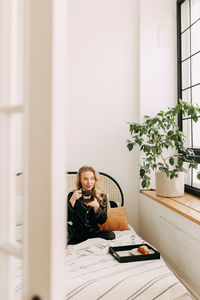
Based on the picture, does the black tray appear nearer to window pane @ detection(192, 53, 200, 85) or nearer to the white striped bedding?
the white striped bedding

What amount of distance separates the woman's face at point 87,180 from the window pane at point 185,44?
1.69 meters

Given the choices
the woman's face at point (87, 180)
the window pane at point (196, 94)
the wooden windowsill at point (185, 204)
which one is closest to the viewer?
the wooden windowsill at point (185, 204)

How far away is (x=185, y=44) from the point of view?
3.20 meters

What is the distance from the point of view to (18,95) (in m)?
0.84

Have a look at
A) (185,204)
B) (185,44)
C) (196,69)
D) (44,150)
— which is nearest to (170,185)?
(185,204)

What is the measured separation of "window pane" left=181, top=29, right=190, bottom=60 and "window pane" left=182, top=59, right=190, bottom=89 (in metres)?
0.08

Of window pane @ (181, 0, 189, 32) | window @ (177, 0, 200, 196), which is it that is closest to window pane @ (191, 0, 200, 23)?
window @ (177, 0, 200, 196)

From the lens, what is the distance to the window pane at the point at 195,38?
2943 mm

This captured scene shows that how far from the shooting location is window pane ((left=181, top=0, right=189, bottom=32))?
315 cm

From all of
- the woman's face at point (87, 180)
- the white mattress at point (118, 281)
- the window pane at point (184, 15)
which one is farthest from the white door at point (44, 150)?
the window pane at point (184, 15)

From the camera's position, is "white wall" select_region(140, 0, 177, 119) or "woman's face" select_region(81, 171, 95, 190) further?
"white wall" select_region(140, 0, 177, 119)

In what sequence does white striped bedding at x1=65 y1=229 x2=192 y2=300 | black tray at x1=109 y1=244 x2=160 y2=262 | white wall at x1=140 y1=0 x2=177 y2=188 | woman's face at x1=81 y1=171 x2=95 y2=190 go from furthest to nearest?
white wall at x1=140 y1=0 x2=177 y2=188
woman's face at x1=81 y1=171 x2=95 y2=190
black tray at x1=109 y1=244 x2=160 y2=262
white striped bedding at x1=65 y1=229 x2=192 y2=300

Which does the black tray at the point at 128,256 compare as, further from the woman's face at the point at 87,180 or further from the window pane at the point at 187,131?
the window pane at the point at 187,131

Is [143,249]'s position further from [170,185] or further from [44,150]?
[44,150]
